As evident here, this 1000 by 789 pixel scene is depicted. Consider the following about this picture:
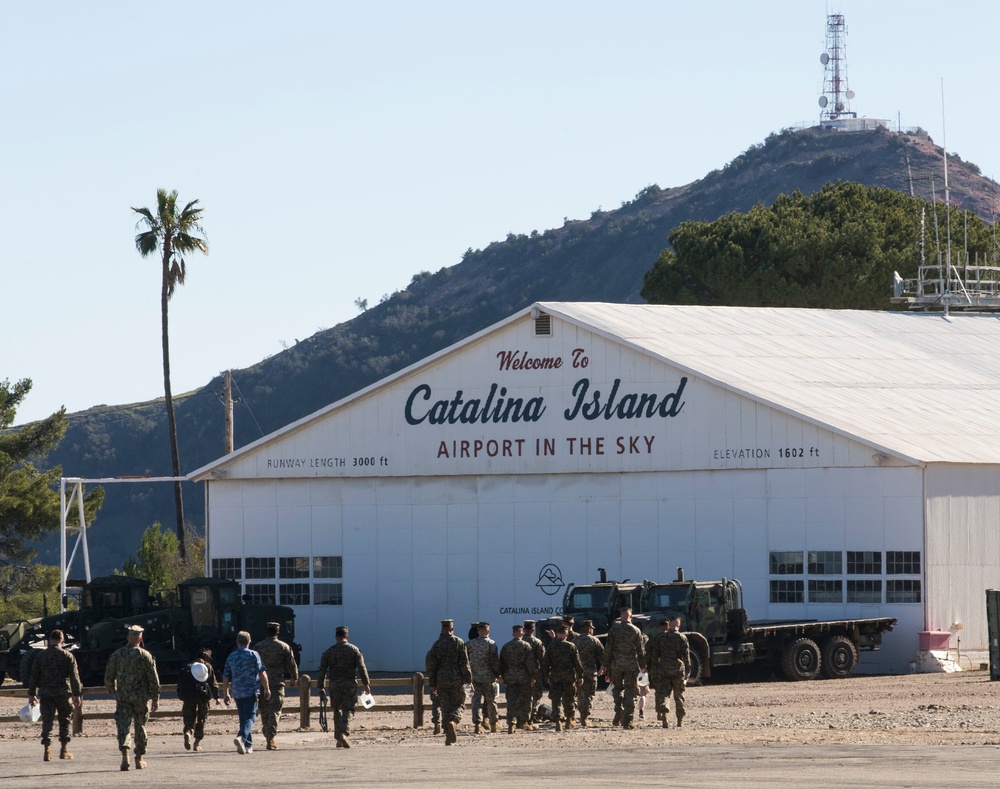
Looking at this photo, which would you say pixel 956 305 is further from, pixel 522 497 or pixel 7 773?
pixel 7 773

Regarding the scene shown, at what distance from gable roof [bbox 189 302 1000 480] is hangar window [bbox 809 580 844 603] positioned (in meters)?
2.94

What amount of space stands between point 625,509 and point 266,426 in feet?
345

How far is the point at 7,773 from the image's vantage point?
21.3m

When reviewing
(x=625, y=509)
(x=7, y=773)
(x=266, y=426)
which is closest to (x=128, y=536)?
(x=266, y=426)

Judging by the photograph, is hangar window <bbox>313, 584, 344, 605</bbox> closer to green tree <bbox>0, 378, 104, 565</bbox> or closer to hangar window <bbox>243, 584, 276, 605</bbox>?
hangar window <bbox>243, 584, 276, 605</bbox>

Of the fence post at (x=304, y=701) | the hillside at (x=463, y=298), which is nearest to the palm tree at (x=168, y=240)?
the fence post at (x=304, y=701)

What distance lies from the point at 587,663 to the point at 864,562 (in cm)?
1155

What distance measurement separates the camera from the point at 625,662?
25531 millimetres

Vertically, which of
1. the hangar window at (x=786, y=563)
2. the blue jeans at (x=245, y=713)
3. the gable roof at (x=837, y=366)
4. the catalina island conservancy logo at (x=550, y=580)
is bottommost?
the blue jeans at (x=245, y=713)

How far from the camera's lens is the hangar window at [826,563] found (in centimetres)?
3641

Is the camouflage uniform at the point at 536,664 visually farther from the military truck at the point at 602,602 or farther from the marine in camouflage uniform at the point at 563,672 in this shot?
the military truck at the point at 602,602

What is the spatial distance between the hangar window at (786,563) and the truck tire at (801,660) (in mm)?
2292

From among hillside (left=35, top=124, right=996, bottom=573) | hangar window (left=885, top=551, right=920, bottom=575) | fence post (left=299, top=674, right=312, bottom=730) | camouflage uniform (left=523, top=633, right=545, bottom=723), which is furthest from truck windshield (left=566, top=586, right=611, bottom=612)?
hillside (left=35, top=124, right=996, bottom=573)

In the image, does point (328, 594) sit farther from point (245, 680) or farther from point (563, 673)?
point (245, 680)
